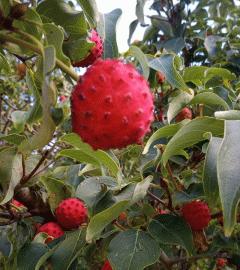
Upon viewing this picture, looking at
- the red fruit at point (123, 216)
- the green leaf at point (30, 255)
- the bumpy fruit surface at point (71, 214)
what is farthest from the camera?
the red fruit at point (123, 216)

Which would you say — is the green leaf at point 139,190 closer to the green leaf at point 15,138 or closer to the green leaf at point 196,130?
the green leaf at point 196,130

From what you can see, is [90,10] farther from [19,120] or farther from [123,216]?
[123,216]

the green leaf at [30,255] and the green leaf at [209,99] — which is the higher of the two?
the green leaf at [209,99]

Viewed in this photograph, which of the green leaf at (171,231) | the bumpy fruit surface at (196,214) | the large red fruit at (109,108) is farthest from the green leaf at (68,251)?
the large red fruit at (109,108)

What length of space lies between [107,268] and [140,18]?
2.68 feet

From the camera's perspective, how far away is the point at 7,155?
1128mm

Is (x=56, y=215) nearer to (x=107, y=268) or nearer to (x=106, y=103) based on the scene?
(x=107, y=268)

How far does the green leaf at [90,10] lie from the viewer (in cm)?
94

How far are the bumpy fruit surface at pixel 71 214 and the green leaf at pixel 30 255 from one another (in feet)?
0.38

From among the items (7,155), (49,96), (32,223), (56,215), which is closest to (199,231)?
(56,215)

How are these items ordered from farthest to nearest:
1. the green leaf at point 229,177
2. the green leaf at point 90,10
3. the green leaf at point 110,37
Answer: the green leaf at point 110,37 → the green leaf at point 90,10 → the green leaf at point 229,177

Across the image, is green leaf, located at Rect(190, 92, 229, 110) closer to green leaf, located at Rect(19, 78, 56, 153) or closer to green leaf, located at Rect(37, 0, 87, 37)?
green leaf, located at Rect(37, 0, 87, 37)

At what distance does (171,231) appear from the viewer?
4.16ft

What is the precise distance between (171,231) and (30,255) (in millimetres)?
422
